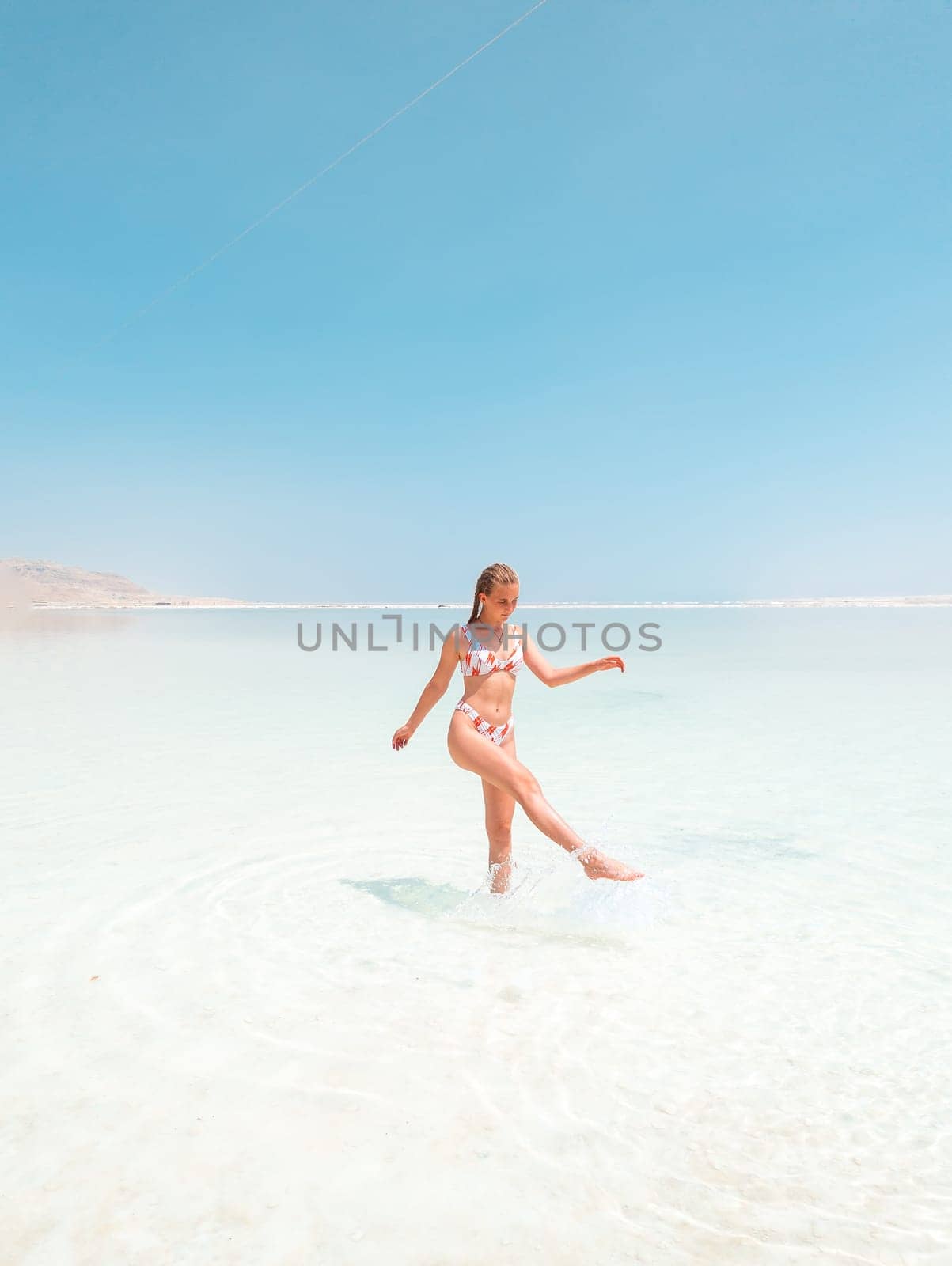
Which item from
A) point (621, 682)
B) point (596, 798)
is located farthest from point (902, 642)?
point (596, 798)

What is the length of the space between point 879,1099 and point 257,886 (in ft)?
11.4

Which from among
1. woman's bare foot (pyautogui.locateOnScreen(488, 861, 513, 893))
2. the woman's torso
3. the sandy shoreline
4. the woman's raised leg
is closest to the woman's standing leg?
woman's bare foot (pyautogui.locateOnScreen(488, 861, 513, 893))

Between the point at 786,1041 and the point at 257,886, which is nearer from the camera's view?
the point at 786,1041

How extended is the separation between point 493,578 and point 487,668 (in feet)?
1.66

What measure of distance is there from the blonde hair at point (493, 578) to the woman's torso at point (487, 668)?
0.11m

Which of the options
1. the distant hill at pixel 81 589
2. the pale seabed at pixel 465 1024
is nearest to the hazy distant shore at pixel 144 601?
the distant hill at pixel 81 589

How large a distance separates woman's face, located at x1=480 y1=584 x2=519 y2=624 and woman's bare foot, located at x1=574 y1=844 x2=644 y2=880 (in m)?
1.30

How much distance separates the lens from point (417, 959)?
3852mm

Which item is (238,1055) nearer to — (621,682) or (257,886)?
(257,886)

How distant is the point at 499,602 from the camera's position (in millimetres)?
4316

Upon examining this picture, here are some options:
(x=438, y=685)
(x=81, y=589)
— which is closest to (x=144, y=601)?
(x=81, y=589)

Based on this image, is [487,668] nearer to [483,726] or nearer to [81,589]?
[483,726]

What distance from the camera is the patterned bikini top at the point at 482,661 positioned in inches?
173

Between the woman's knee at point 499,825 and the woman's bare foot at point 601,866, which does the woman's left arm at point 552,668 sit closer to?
the woman's knee at point 499,825
